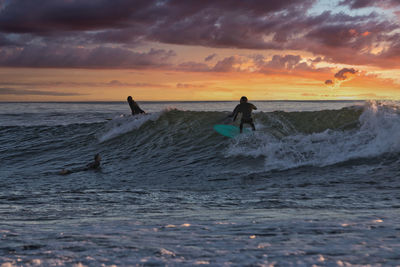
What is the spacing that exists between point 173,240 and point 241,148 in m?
9.16

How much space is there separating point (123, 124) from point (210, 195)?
1236 centimetres

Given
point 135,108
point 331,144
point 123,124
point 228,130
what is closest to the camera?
point 331,144

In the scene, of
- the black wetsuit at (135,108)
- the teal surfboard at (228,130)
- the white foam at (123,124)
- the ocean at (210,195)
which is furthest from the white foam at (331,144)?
the black wetsuit at (135,108)

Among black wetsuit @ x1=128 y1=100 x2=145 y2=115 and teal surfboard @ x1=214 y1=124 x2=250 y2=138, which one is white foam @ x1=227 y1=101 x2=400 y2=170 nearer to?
teal surfboard @ x1=214 y1=124 x2=250 y2=138

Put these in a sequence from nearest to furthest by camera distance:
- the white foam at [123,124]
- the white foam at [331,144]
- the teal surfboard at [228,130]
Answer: the white foam at [331,144] < the teal surfboard at [228,130] < the white foam at [123,124]

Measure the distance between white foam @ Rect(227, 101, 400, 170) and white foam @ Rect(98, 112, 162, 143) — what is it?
659 cm

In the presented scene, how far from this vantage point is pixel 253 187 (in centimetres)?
845

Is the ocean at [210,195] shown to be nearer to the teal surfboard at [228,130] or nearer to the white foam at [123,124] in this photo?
the white foam at [123,124]

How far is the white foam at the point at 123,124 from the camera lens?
1822 centimetres

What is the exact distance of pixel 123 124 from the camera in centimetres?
1914

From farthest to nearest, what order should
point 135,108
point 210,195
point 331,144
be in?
1. point 135,108
2. point 331,144
3. point 210,195

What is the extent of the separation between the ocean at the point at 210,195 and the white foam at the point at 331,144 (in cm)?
6

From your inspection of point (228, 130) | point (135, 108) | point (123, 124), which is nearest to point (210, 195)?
point (228, 130)

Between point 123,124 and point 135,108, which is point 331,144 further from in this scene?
point 135,108
